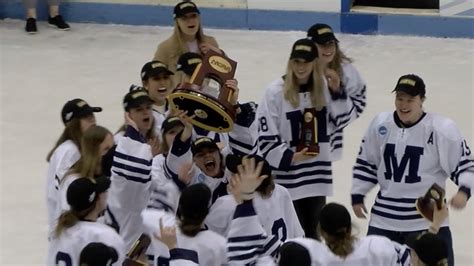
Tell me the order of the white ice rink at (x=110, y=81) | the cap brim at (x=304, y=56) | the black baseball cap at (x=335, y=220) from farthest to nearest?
the white ice rink at (x=110, y=81), the cap brim at (x=304, y=56), the black baseball cap at (x=335, y=220)

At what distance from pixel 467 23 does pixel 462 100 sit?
1.99m

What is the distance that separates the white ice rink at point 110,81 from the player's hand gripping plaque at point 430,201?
1167 mm

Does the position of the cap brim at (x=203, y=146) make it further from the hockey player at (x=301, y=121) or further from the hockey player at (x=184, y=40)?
the hockey player at (x=184, y=40)

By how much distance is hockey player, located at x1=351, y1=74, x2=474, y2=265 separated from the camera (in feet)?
16.7

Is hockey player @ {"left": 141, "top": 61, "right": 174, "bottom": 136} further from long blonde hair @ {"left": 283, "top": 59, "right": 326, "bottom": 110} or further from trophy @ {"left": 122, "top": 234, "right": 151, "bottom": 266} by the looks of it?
trophy @ {"left": 122, "top": 234, "right": 151, "bottom": 266}

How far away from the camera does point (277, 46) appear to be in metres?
10.3

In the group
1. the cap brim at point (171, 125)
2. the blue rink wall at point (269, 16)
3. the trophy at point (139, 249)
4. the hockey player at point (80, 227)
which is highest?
the cap brim at point (171, 125)

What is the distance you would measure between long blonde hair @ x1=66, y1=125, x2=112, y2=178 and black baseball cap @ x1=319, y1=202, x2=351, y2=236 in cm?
111

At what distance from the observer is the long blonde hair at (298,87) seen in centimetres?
541

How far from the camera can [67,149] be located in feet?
17.1

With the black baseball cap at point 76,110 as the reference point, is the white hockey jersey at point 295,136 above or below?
below

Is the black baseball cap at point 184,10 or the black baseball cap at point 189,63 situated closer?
the black baseball cap at point 189,63

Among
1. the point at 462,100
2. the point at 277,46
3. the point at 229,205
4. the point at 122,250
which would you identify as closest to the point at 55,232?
the point at 122,250

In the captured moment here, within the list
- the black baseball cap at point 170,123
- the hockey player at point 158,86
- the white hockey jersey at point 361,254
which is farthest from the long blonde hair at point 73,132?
the white hockey jersey at point 361,254
